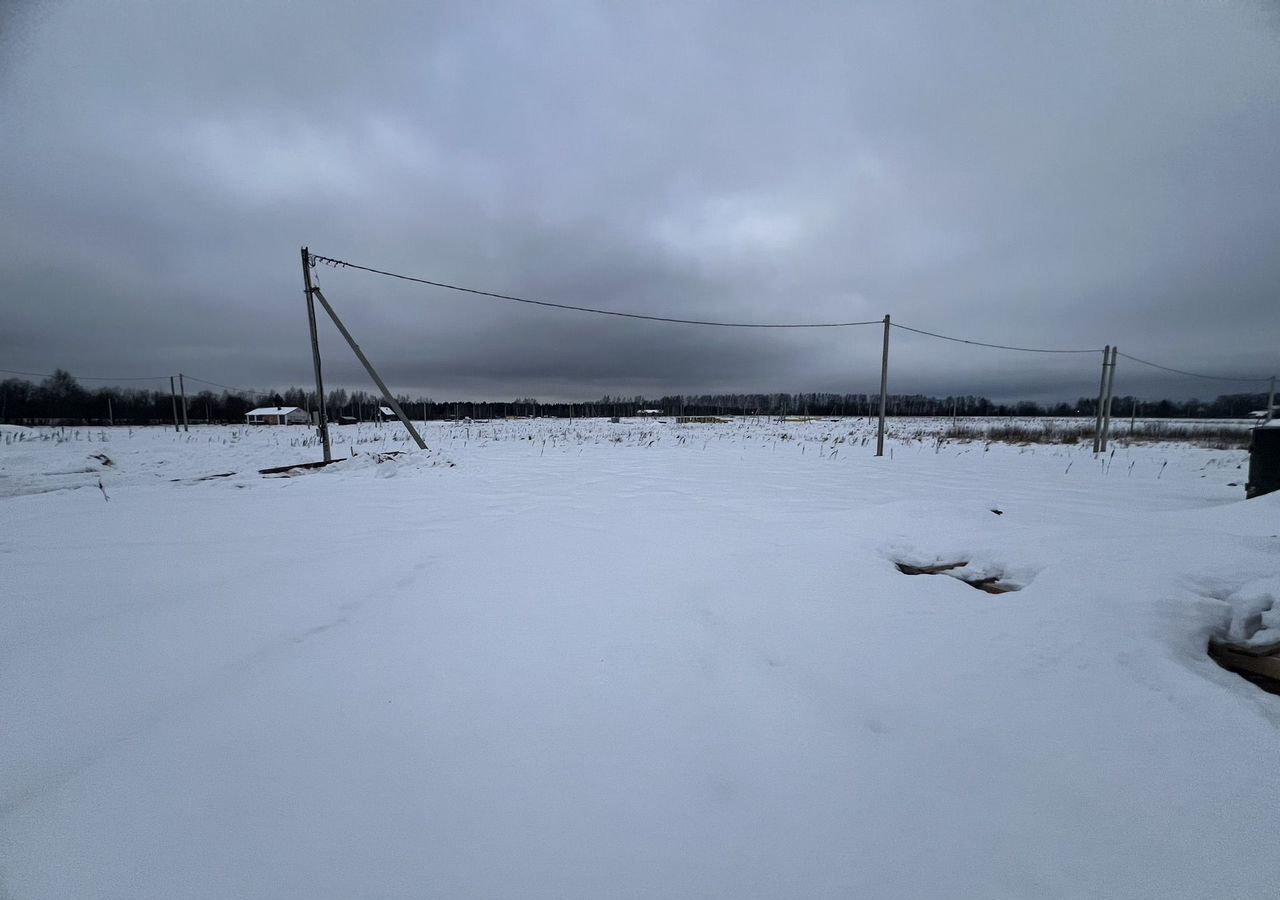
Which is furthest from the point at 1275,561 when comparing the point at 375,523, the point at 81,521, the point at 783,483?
the point at 81,521

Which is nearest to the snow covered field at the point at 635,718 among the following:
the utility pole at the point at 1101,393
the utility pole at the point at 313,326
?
the utility pole at the point at 313,326

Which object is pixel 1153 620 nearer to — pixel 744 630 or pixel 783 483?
pixel 744 630

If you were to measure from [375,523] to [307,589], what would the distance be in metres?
1.72

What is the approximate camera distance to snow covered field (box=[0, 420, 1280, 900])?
1236 millimetres

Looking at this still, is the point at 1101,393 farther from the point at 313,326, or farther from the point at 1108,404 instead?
the point at 313,326

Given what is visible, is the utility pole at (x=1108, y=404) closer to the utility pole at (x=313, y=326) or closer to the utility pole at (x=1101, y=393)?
the utility pole at (x=1101, y=393)

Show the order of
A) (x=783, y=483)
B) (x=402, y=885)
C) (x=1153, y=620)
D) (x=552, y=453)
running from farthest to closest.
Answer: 1. (x=552, y=453)
2. (x=783, y=483)
3. (x=1153, y=620)
4. (x=402, y=885)

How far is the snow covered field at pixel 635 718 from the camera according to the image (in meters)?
1.24

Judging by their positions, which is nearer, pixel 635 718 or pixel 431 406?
pixel 635 718

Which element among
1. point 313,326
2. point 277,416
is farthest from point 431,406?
point 313,326

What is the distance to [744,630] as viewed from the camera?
251 cm

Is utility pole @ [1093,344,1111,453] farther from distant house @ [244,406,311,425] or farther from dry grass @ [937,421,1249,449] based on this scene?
distant house @ [244,406,311,425]

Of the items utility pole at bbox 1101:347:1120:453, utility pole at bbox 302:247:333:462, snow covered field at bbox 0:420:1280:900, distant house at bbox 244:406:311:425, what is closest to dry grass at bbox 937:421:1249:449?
utility pole at bbox 1101:347:1120:453

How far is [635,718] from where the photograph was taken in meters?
1.82
